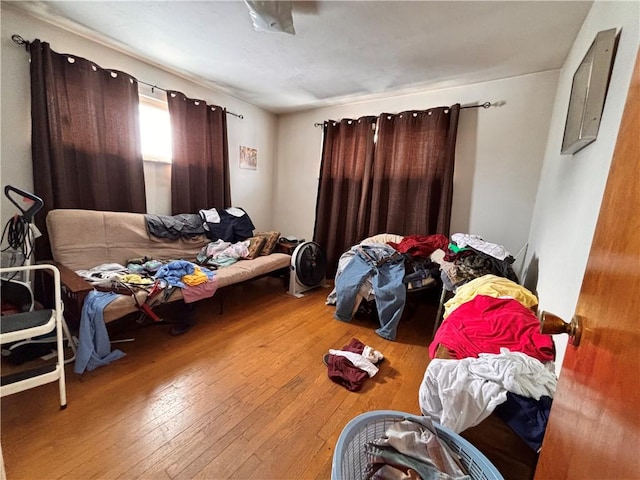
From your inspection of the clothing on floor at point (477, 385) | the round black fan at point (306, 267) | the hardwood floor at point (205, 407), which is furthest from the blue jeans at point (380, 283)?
the clothing on floor at point (477, 385)

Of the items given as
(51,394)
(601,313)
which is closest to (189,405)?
(51,394)

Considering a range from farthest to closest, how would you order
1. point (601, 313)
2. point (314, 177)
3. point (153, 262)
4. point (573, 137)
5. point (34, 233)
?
point (314, 177) < point (153, 262) < point (34, 233) < point (573, 137) < point (601, 313)

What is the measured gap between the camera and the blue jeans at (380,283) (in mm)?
2391

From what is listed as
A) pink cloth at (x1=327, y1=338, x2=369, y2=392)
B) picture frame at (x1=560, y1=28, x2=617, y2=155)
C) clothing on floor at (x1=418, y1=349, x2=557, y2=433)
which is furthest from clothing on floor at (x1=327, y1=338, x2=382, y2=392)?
picture frame at (x1=560, y1=28, x2=617, y2=155)

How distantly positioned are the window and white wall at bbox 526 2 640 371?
333 cm

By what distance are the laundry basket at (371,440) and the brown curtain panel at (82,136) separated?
270 centimetres

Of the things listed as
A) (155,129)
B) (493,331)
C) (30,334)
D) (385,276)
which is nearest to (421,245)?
(385,276)

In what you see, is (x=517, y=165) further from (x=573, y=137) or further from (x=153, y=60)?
(x=153, y=60)

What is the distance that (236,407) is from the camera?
1512 mm

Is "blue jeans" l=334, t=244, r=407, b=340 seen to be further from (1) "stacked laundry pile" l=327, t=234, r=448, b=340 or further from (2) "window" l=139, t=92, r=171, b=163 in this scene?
(2) "window" l=139, t=92, r=171, b=163

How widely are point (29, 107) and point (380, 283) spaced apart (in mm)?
3138

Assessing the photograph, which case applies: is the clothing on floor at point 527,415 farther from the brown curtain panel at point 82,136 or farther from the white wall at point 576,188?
the brown curtain panel at point 82,136

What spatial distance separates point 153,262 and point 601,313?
9.29 feet

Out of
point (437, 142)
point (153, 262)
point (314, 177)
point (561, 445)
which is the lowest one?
point (153, 262)
